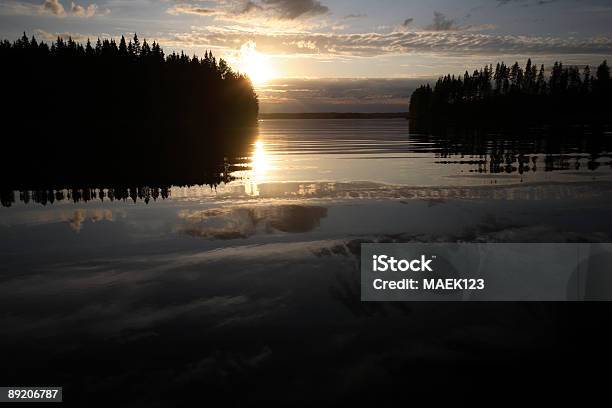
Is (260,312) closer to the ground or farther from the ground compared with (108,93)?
closer to the ground

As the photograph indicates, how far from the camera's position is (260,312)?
809 centimetres

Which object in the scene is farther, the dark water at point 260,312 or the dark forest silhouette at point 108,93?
the dark forest silhouette at point 108,93

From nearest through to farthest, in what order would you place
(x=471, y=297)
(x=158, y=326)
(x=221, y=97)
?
(x=158, y=326), (x=471, y=297), (x=221, y=97)

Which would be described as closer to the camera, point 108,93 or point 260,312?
point 260,312

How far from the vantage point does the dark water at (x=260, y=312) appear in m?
6.06

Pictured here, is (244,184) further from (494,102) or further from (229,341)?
(494,102)

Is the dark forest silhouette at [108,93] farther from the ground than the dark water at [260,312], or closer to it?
farther from the ground

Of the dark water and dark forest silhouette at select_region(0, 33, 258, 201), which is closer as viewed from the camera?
the dark water

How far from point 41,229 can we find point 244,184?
10367 mm

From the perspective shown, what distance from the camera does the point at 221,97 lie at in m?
136

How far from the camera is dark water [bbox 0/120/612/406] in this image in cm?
606

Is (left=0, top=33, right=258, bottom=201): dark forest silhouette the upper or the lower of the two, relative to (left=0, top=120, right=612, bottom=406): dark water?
upper

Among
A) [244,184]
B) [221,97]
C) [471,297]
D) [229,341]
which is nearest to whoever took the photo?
[229,341]

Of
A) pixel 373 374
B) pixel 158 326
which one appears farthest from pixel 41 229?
pixel 373 374
